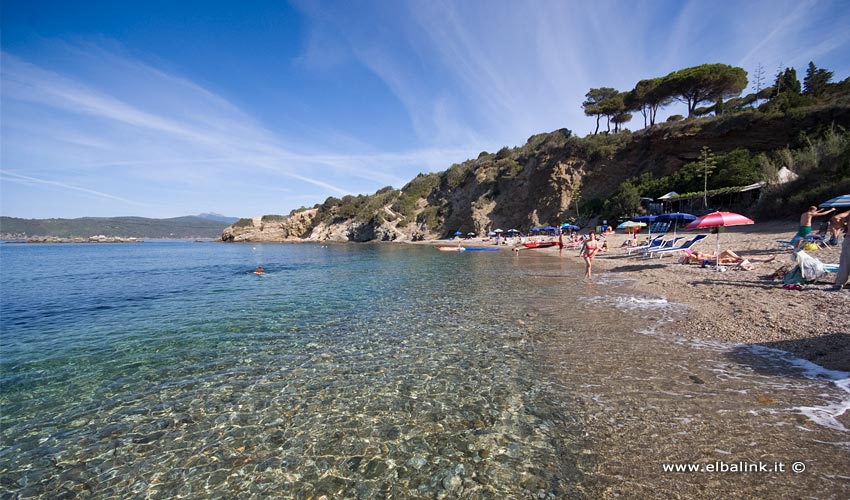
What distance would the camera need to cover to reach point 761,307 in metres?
7.43

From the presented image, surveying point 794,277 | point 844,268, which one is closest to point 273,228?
point 794,277

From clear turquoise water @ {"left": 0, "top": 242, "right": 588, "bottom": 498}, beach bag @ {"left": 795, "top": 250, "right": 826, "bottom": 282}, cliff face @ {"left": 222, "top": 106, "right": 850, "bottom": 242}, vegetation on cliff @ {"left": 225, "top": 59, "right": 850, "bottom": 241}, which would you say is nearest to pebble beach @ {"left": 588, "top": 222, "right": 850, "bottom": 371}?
beach bag @ {"left": 795, "top": 250, "right": 826, "bottom": 282}

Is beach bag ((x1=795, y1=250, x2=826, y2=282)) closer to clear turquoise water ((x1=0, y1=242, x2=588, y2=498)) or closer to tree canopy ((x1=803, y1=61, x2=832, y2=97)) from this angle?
clear turquoise water ((x1=0, y1=242, x2=588, y2=498))

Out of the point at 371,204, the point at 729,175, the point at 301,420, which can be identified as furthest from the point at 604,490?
the point at 371,204

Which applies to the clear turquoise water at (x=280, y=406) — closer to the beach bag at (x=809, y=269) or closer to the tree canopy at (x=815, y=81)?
the beach bag at (x=809, y=269)

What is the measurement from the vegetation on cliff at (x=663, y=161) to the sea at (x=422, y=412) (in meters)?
21.8

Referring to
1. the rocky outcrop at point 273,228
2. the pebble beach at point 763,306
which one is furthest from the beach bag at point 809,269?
the rocky outcrop at point 273,228

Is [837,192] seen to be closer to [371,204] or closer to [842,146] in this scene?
[842,146]

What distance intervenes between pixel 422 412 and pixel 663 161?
42.3 m

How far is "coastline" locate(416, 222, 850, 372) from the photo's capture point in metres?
5.52

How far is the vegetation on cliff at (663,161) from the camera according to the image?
2397 centimetres

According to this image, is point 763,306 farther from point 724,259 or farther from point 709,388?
point 724,259

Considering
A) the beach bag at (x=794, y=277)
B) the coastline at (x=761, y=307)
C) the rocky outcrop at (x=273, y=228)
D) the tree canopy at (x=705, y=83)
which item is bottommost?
the coastline at (x=761, y=307)

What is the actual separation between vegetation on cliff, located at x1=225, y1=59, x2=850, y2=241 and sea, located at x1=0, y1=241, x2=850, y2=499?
21.8m
